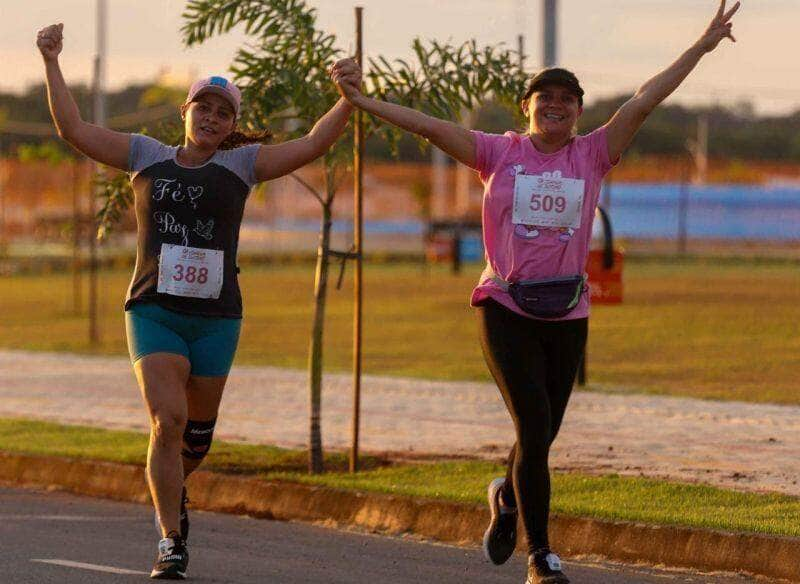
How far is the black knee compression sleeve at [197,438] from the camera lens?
8.38 meters

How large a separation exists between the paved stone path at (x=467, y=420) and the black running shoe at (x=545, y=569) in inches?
117

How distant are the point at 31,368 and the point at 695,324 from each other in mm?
9907

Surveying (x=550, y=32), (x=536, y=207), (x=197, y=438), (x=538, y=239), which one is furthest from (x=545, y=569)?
(x=550, y=32)

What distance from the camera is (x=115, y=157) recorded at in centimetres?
830

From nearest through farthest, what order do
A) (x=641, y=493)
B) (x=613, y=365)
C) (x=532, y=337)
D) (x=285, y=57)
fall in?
1. (x=532, y=337)
2. (x=641, y=493)
3. (x=285, y=57)
4. (x=613, y=365)

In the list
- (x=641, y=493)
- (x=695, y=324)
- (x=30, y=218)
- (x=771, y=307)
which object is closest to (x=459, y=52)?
(x=641, y=493)

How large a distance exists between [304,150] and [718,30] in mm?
1713

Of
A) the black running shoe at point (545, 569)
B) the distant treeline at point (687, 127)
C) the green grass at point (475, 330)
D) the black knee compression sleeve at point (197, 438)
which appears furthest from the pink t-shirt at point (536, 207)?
the distant treeline at point (687, 127)

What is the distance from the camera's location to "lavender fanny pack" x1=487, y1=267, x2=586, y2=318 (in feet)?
25.3

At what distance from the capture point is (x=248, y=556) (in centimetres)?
922

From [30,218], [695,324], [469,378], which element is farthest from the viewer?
[30,218]

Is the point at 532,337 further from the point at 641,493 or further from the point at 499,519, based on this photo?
the point at 641,493

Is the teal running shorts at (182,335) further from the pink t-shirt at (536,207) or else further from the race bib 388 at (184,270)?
the pink t-shirt at (536,207)

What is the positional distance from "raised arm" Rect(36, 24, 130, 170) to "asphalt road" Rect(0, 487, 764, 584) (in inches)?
68.0
